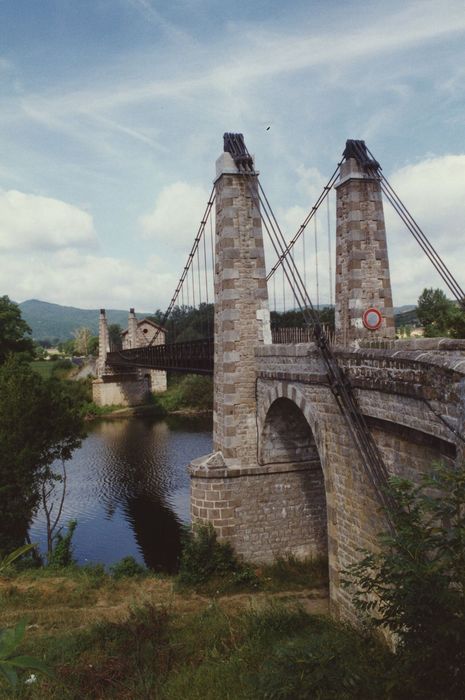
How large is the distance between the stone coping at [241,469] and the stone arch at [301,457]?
25mm

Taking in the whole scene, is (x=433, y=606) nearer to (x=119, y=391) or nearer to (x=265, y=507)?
(x=265, y=507)

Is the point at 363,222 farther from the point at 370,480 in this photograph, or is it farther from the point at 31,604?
the point at 31,604

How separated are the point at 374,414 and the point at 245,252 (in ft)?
21.4

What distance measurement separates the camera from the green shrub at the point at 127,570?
1363 centimetres

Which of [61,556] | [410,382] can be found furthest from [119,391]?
[410,382]

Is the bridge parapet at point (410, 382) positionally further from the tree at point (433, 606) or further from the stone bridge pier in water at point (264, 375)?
the tree at point (433, 606)

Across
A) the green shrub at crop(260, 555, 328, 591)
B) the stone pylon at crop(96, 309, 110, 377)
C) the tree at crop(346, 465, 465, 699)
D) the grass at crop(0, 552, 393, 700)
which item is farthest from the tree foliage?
the stone pylon at crop(96, 309, 110, 377)

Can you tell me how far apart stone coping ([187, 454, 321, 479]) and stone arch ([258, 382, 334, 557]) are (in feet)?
0.08

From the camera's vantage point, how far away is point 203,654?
8.21 metres

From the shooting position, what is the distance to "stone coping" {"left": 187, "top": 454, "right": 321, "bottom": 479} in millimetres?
12867

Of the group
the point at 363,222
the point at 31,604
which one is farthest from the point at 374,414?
the point at 31,604

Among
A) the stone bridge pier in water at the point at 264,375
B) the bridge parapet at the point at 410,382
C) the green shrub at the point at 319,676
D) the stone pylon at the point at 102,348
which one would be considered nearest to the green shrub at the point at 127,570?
the stone bridge pier in water at the point at 264,375

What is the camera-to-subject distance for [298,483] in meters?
13.4

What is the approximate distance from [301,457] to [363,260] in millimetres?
5219
